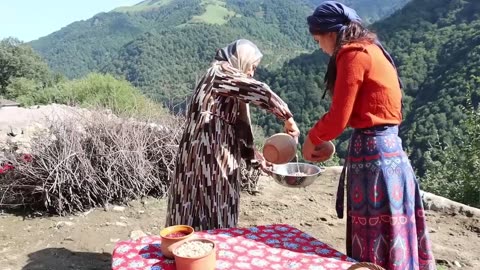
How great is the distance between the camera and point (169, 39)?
92.6 metres

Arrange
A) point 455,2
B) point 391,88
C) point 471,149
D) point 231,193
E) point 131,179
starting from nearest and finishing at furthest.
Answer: point 391,88 → point 231,193 → point 131,179 → point 471,149 → point 455,2

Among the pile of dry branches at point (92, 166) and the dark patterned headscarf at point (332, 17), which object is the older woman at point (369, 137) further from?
the pile of dry branches at point (92, 166)

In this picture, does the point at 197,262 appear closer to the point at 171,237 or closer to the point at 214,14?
the point at 171,237

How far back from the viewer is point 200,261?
1.50 meters

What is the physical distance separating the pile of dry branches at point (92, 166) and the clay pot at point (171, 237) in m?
2.46

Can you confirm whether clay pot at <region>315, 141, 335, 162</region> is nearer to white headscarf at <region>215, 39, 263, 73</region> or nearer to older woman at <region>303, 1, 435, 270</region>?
older woman at <region>303, 1, 435, 270</region>

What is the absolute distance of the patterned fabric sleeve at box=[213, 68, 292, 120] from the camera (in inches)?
83.3

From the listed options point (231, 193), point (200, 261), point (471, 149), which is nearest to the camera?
point (200, 261)

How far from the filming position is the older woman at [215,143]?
7.13ft

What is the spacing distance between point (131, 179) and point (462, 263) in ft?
9.06

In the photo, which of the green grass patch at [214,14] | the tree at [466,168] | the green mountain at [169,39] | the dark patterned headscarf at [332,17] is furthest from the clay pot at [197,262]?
the green grass patch at [214,14]

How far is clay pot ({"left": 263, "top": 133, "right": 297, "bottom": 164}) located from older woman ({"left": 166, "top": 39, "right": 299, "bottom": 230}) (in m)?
0.17

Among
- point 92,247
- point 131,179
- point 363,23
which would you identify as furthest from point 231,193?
point 131,179

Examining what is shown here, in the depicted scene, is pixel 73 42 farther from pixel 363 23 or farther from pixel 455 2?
pixel 363 23
